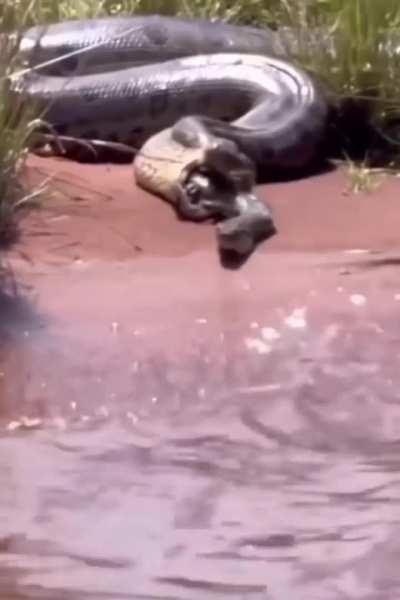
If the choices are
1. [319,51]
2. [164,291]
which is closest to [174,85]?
[319,51]

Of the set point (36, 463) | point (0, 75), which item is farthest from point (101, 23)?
point (36, 463)

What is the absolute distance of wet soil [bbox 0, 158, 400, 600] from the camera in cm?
382

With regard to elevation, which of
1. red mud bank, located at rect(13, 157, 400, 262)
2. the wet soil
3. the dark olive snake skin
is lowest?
the dark olive snake skin

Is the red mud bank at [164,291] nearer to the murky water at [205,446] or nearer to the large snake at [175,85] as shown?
the murky water at [205,446]

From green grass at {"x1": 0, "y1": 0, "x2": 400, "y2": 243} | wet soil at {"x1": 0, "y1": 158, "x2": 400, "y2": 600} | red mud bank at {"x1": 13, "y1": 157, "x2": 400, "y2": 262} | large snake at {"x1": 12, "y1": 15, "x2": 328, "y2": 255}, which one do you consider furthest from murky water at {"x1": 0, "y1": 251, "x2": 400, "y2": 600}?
large snake at {"x1": 12, "y1": 15, "x2": 328, "y2": 255}

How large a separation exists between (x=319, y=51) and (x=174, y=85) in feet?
2.16

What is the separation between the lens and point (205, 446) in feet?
15.1

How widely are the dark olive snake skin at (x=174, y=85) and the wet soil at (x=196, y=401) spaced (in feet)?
1.31

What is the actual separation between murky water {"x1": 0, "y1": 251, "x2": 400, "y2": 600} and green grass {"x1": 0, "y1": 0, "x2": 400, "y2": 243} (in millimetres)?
586

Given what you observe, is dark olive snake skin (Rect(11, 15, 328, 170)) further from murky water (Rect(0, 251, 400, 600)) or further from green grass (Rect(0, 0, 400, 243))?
murky water (Rect(0, 251, 400, 600))

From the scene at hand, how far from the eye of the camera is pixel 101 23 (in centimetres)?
840

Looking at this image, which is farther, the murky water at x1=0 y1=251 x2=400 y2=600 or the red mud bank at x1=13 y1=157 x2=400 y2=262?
the red mud bank at x1=13 y1=157 x2=400 y2=262

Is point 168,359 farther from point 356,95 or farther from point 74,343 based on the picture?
point 356,95

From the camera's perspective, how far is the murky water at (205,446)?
3.77 metres
